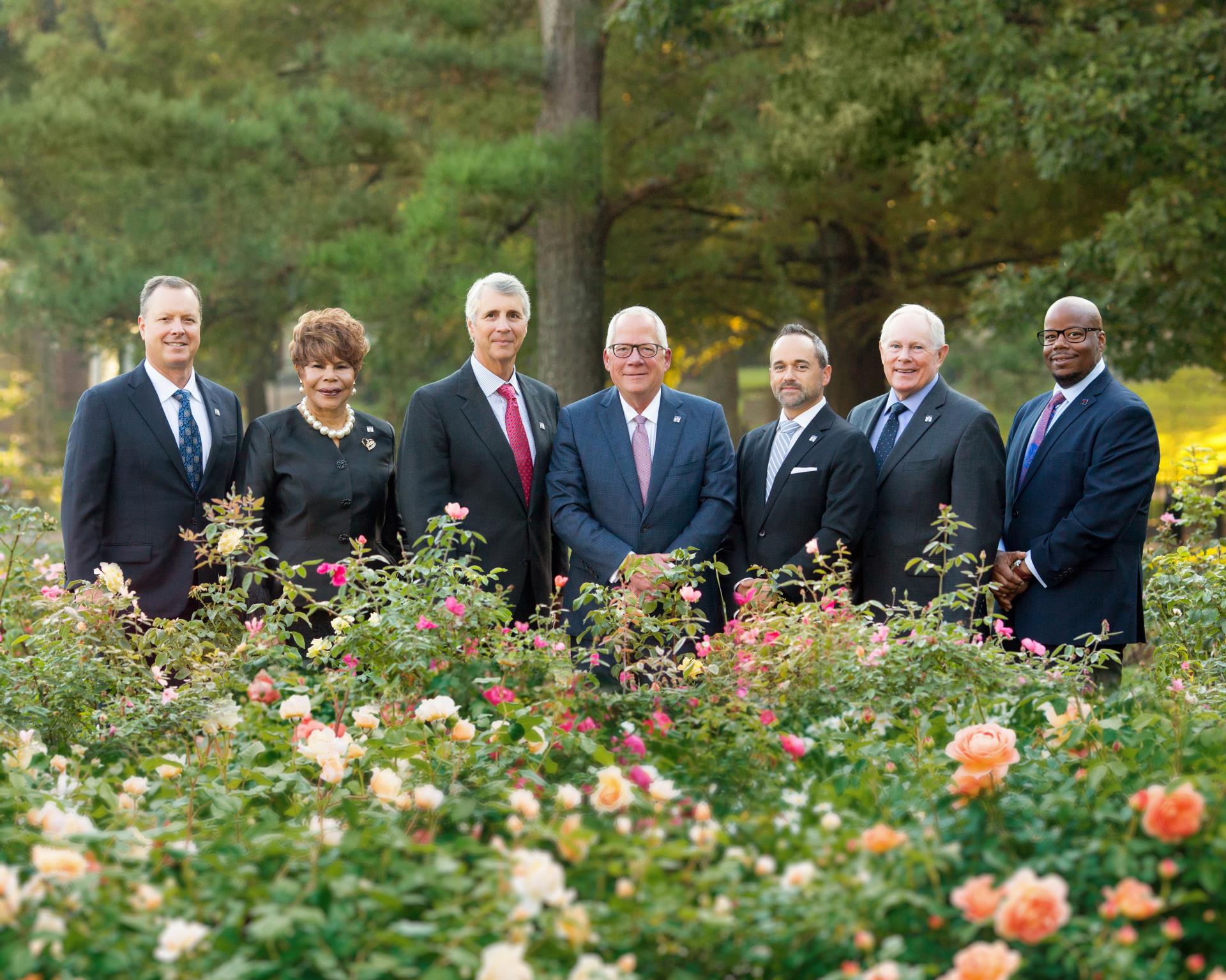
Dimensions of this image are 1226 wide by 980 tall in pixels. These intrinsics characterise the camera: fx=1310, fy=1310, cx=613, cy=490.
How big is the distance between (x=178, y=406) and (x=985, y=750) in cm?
329

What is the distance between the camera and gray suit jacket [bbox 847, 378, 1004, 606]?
4480 millimetres

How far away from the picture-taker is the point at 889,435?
4.77 meters

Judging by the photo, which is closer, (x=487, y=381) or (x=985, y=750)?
(x=985, y=750)

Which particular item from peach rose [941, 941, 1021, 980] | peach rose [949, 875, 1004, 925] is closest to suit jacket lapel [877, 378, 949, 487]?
peach rose [949, 875, 1004, 925]

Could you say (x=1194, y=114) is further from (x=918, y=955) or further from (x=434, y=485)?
(x=918, y=955)

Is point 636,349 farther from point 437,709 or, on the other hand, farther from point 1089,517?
point 437,709

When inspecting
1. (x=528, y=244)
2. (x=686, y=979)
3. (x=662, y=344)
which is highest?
(x=528, y=244)

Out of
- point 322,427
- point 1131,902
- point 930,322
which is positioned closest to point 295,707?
point 1131,902

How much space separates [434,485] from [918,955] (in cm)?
290

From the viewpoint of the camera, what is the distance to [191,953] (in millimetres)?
1957

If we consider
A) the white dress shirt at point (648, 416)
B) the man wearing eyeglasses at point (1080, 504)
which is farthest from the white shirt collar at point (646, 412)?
the man wearing eyeglasses at point (1080, 504)

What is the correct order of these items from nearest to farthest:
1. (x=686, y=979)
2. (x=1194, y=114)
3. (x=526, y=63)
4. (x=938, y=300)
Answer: (x=686, y=979) < (x=1194, y=114) < (x=526, y=63) < (x=938, y=300)

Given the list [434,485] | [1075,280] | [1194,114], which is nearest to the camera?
[434,485]

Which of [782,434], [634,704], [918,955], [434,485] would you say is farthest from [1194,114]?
[918,955]
